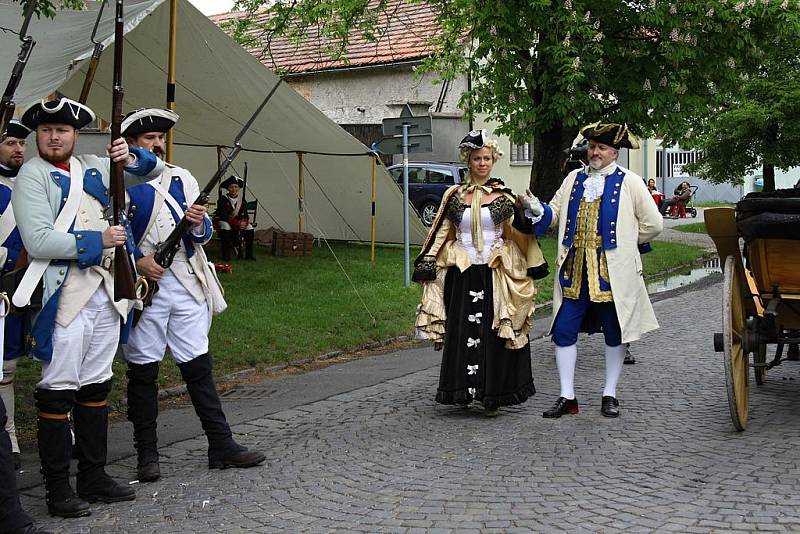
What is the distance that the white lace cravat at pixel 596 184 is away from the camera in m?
7.10

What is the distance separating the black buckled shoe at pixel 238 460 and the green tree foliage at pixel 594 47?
12096 mm

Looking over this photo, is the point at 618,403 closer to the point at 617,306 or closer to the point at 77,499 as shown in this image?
the point at 617,306

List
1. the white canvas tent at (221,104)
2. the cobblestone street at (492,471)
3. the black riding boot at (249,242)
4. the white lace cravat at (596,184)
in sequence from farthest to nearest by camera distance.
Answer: the black riding boot at (249,242), the white canvas tent at (221,104), the white lace cravat at (596,184), the cobblestone street at (492,471)

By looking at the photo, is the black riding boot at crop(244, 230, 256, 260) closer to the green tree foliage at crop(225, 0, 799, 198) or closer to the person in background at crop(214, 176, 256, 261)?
the person in background at crop(214, 176, 256, 261)

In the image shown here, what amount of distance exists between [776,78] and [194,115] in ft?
54.4

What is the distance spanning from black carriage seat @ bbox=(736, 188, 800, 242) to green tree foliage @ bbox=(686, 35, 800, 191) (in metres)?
17.9

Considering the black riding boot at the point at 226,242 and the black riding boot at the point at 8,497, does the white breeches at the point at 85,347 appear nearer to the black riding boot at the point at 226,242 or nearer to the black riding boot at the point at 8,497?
the black riding boot at the point at 8,497

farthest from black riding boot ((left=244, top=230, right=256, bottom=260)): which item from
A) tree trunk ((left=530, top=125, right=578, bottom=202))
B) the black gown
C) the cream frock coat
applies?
the cream frock coat

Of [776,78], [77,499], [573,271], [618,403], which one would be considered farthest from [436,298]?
[776,78]

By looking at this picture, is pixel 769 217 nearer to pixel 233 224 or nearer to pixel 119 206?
pixel 119 206

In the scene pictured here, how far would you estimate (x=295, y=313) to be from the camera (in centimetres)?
1195

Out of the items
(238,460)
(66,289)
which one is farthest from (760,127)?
(66,289)

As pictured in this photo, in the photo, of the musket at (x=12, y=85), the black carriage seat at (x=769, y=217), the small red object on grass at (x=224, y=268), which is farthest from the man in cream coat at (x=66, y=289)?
the small red object on grass at (x=224, y=268)

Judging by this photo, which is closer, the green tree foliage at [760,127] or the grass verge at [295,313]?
the grass verge at [295,313]
